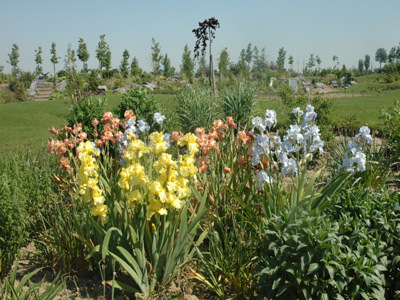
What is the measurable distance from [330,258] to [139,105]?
502cm

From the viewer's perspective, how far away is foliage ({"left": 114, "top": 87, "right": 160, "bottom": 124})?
6520mm

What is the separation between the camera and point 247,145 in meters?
3.54

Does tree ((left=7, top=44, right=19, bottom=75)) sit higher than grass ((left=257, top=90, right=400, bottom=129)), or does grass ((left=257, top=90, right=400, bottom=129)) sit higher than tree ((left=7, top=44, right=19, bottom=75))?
tree ((left=7, top=44, right=19, bottom=75))

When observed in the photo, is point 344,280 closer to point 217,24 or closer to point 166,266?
point 166,266

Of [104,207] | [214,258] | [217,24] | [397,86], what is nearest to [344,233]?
[214,258]

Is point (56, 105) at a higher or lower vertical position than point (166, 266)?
higher

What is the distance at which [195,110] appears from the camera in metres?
7.95

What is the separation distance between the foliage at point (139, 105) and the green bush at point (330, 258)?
14.7 ft

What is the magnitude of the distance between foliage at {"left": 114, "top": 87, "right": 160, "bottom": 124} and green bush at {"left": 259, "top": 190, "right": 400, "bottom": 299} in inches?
177

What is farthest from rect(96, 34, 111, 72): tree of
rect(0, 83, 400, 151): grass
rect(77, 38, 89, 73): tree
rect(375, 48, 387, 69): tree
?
rect(375, 48, 387, 69): tree

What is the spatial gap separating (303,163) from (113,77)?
115 ft

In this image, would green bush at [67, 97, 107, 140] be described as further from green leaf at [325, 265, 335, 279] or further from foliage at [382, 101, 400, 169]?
green leaf at [325, 265, 335, 279]

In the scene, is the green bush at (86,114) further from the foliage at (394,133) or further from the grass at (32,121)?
the foliage at (394,133)

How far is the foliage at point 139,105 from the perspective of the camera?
21.4 feet
